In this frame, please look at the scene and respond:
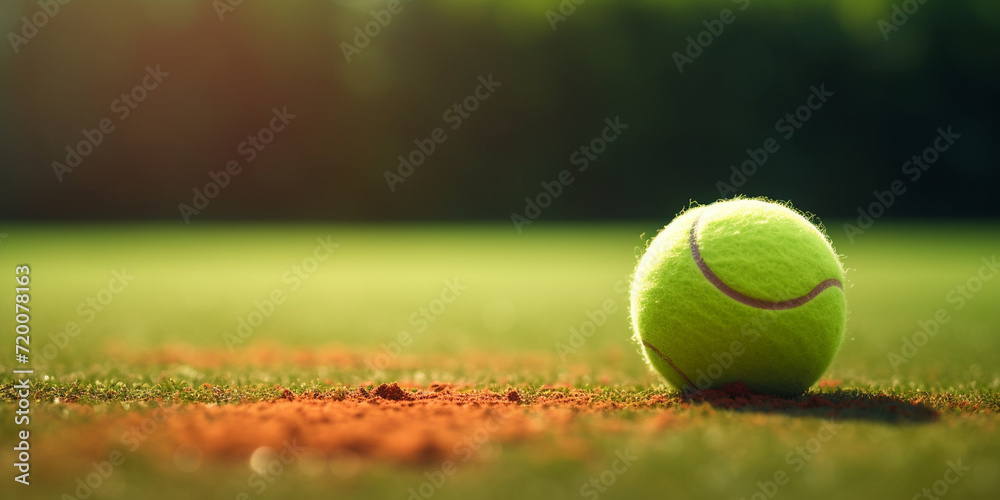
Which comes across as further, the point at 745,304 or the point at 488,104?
the point at 488,104

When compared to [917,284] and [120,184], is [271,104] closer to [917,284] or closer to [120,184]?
[120,184]

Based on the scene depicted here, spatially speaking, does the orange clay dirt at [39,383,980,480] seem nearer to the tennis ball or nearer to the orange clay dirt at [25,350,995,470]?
the orange clay dirt at [25,350,995,470]

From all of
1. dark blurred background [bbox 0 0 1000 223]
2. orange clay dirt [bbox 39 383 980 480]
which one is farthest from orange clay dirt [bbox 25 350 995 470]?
dark blurred background [bbox 0 0 1000 223]

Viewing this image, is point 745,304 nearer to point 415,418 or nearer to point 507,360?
point 415,418

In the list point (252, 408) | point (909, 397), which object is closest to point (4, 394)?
point (252, 408)

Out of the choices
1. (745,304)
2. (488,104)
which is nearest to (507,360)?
(745,304)

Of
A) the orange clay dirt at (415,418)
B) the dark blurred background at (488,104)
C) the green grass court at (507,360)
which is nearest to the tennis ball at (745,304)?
the orange clay dirt at (415,418)
